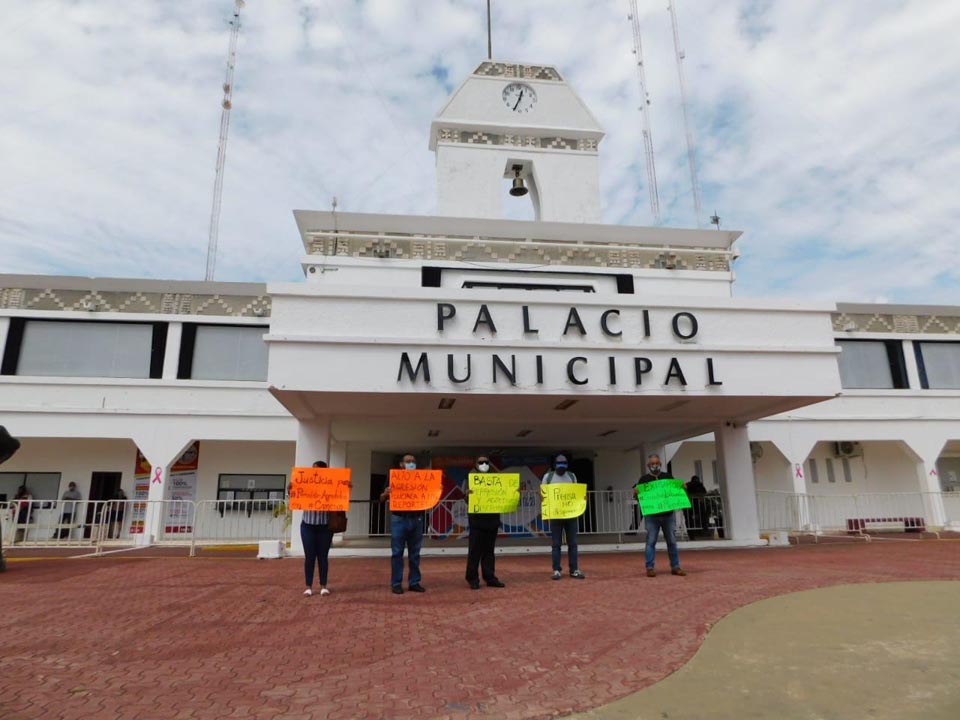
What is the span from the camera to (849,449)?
22719 millimetres

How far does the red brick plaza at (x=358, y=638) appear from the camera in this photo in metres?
4.16

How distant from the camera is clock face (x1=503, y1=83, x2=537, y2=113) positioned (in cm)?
1906

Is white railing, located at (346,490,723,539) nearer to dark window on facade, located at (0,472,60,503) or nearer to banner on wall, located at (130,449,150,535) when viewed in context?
banner on wall, located at (130,449,150,535)

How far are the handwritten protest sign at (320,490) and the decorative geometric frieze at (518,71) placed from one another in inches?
587

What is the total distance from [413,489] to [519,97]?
1469cm

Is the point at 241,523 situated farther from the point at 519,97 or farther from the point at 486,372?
→ the point at 519,97

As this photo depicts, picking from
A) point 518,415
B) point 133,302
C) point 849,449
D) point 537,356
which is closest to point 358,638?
point 537,356

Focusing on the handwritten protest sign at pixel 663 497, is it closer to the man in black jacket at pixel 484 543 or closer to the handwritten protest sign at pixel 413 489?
the man in black jacket at pixel 484 543

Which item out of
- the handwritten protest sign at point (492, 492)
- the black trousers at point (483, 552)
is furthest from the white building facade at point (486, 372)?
the black trousers at point (483, 552)

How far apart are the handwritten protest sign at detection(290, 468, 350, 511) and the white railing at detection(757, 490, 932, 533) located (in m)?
14.9

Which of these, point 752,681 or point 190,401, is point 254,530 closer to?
point 190,401

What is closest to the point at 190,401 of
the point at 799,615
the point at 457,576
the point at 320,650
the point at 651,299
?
the point at 457,576

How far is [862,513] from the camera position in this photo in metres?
21.3

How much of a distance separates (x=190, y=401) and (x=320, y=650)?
16.0 meters
